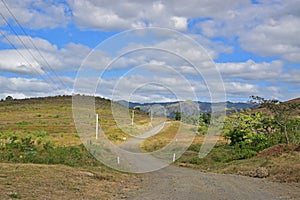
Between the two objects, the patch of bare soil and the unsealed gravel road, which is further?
the patch of bare soil

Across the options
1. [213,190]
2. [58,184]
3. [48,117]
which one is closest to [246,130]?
[213,190]

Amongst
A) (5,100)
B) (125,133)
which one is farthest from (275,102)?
(5,100)

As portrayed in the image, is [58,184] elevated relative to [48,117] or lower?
lower

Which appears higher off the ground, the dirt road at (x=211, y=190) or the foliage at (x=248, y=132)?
the foliage at (x=248, y=132)

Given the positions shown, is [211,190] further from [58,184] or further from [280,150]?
[280,150]

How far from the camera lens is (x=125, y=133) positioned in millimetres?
33312

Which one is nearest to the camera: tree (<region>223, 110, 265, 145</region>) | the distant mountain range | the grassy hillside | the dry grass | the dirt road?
Result: the dry grass

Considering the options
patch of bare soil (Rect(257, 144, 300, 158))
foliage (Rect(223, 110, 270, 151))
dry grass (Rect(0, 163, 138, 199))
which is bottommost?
dry grass (Rect(0, 163, 138, 199))

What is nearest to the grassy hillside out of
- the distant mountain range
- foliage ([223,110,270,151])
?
the distant mountain range

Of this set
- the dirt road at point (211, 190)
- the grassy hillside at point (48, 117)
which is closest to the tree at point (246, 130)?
the grassy hillside at point (48, 117)

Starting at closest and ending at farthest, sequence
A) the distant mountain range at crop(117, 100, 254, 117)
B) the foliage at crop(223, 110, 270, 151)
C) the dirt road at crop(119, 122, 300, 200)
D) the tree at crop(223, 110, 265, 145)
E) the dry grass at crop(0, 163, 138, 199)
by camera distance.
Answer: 1. the dry grass at crop(0, 163, 138, 199)
2. the dirt road at crop(119, 122, 300, 200)
3. the distant mountain range at crop(117, 100, 254, 117)
4. the foliage at crop(223, 110, 270, 151)
5. the tree at crop(223, 110, 265, 145)

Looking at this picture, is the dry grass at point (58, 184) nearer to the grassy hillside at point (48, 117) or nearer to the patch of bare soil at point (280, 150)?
the patch of bare soil at point (280, 150)

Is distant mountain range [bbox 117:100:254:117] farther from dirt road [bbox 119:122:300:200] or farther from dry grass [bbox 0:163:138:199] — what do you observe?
dry grass [bbox 0:163:138:199]

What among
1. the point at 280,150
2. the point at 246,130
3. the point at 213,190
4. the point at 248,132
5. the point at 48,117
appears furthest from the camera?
the point at 48,117
